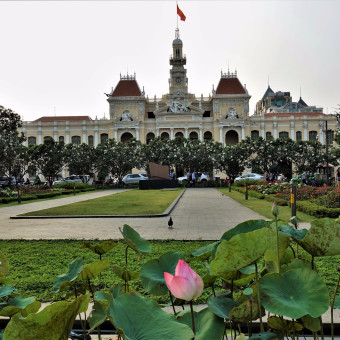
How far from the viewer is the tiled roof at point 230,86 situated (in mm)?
65000

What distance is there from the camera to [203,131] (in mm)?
62031

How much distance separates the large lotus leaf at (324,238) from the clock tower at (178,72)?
62966 millimetres

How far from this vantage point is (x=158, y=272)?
5.60ft

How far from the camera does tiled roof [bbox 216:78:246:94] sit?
6500cm

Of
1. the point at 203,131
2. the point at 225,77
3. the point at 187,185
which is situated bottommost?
the point at 187,185

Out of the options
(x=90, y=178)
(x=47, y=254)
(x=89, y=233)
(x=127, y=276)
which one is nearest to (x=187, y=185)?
(x=90, y=178)

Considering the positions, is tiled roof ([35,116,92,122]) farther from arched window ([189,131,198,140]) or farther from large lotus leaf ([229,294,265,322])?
large lotus leaf ([229,294,265,322])

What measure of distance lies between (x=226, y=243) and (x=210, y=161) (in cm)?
4144

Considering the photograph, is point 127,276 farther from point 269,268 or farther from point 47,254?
point 47,254

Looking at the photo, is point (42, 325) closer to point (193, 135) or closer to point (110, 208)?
point (110, 208)

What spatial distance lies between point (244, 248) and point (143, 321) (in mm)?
414

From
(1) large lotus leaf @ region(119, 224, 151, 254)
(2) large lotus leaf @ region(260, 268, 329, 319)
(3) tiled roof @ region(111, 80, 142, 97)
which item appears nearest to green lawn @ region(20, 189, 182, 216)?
(1) large lotus leaf @ region(119, 224, 151, 254)

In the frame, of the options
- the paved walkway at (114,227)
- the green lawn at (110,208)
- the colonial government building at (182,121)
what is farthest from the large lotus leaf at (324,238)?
the colonial government building at (182,121)

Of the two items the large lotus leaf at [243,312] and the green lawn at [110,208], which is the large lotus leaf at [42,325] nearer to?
the large lotus leaf at [243,312]
